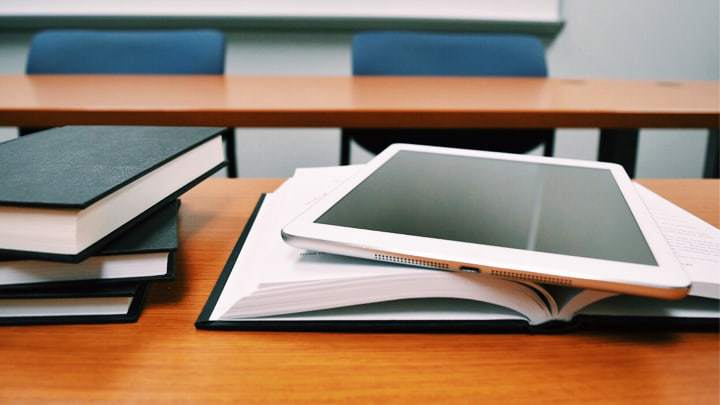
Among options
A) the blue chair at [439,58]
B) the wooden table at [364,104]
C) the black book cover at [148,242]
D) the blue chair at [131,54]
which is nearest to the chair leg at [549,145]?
the blue chair at [439,58]

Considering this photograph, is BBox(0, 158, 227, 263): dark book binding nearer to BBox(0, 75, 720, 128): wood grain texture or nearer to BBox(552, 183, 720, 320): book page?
BBox(552, 183, 720, 320): book page

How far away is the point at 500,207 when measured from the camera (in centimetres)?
37

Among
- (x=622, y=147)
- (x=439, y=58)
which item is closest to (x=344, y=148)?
(x=439, y=58)

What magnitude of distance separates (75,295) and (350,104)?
641mm

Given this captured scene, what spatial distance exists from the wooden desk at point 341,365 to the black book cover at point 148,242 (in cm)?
3

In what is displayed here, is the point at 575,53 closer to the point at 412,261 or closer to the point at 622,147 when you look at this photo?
the point at 622,147

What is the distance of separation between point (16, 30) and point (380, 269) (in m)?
2.31

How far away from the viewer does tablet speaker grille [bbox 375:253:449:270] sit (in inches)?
12.1

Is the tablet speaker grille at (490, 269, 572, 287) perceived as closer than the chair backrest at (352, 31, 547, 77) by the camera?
Yes

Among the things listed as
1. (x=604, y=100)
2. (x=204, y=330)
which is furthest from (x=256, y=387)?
(x=604, y=100)

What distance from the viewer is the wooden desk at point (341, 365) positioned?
273mm

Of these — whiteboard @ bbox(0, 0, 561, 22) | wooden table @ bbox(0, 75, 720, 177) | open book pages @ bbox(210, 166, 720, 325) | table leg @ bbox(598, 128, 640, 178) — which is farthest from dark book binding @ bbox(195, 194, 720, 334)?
whiteboard @ bbox(0, 0, 561, 22)

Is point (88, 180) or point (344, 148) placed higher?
point (88, 180)

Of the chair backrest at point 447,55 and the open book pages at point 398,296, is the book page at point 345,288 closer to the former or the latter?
the open book pages at point 398,296
